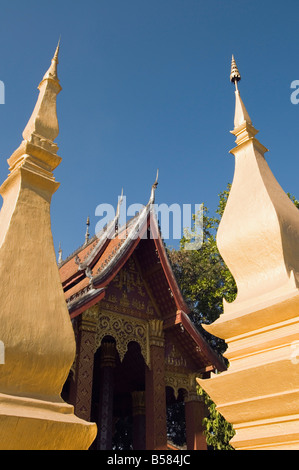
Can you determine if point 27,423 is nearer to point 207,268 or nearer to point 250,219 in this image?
point 250,219

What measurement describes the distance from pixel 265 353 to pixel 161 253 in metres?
7.48

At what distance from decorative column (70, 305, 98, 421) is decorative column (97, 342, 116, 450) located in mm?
1612

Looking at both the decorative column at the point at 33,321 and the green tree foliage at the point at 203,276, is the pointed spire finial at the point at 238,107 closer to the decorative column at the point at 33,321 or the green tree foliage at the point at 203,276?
the decorative column at the point at 33,321

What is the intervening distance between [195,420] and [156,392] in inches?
52.6

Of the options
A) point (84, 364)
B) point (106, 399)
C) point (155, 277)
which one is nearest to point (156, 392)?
point (106, 399)

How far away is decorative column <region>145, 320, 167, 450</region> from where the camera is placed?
8375 mm

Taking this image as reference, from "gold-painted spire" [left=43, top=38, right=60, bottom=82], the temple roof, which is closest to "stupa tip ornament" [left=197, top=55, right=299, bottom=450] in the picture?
"gold-painted spire" [left=43, top=38, right=60, bottom=82]

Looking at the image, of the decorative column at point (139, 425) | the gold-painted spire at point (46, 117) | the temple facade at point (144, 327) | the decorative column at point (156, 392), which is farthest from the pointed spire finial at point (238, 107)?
the decorative column at point (139, 425)

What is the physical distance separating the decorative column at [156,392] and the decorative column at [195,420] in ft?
3.28

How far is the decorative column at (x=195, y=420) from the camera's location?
9.11 metres

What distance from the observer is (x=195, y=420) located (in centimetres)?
945

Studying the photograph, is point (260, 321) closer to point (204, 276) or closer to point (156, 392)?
point (156, 392)
